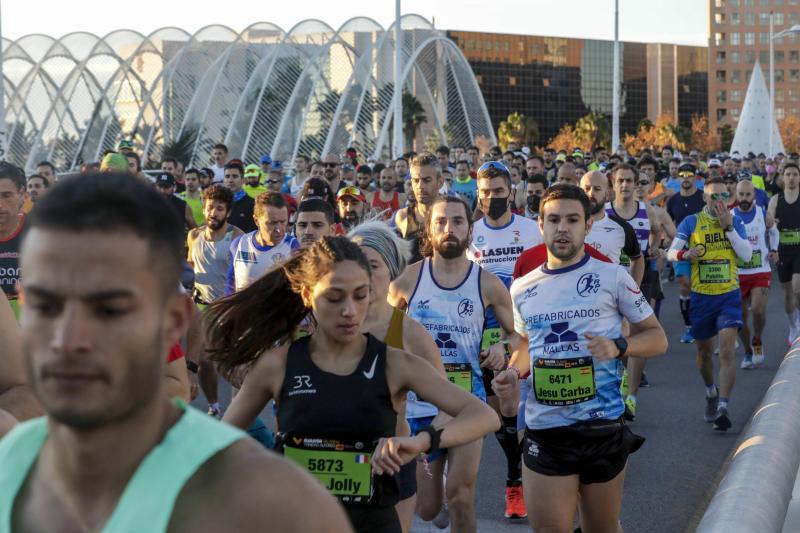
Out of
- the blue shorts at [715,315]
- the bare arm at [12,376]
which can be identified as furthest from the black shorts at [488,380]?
the bare arm at [12,376]

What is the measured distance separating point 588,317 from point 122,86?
52558 millimetres

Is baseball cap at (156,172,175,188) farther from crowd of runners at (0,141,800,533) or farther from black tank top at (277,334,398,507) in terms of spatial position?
black tank top at (277,334,398,507)

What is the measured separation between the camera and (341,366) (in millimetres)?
4133

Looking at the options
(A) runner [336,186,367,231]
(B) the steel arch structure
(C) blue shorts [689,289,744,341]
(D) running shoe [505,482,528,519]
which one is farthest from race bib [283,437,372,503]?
(B) the steel arch structure

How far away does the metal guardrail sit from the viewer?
441 centimetres

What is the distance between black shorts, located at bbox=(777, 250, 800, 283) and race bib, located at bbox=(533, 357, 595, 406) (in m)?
9.00

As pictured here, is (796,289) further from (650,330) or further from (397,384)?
(397,384)

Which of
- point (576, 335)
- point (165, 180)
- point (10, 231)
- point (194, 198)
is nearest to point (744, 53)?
point (194, 198)

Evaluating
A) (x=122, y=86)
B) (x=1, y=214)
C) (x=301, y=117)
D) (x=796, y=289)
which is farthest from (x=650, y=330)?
(x=122, y=86)

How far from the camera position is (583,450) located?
5387 mm

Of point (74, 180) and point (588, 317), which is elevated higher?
point (74, 180)

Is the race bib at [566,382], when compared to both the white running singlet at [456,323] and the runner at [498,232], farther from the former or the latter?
the runner at [498,232]

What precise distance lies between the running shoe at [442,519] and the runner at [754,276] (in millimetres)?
5969

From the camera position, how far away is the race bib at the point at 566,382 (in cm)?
550
